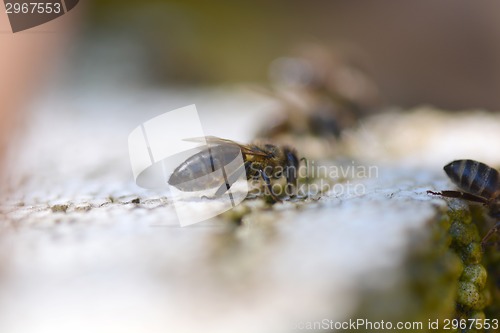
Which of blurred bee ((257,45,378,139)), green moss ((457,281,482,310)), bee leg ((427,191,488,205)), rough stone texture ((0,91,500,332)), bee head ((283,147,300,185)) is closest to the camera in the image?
rough stone texture ((0,91,500,332))

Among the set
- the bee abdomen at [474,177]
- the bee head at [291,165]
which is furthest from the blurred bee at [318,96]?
the bee abdomen at [474,177]

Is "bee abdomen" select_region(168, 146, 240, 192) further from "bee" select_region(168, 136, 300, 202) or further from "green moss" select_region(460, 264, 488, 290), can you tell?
"green moss" select_region(460, 264, 488, 290)

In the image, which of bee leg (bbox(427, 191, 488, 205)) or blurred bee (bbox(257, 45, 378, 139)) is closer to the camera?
bee leg (bbox(427, 191, 488, 205))

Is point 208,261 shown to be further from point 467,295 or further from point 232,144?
point 467,295

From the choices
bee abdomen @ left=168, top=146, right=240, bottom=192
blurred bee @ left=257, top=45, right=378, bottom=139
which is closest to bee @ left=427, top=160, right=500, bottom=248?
bee abdomen @ left=168, top=146, right=240, bottom=192

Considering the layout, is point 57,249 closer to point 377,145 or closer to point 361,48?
point 377,145

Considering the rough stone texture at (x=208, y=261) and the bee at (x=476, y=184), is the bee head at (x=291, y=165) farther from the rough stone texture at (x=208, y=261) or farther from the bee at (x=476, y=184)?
the bee at (x=476, y=184)

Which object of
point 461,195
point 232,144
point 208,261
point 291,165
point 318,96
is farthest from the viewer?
point 318,96

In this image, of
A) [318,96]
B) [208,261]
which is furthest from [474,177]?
[318,96]

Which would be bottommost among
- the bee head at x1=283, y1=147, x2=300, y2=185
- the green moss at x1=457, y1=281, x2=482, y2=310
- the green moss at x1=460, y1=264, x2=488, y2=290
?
the green moss at x1=457, y1=281, x2=482, y2=310

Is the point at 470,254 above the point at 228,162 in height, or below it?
below
